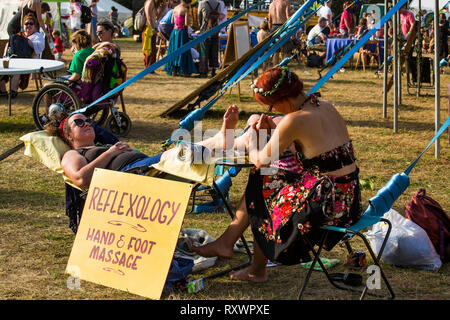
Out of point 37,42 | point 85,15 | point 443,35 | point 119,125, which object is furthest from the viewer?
point 443,35

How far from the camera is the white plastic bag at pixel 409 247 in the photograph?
11.7 feet

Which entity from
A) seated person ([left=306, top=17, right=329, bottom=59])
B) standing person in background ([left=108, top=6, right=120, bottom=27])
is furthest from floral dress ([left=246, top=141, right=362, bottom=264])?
standing person in background ([left=108, top=6, right=120, bottom=27])

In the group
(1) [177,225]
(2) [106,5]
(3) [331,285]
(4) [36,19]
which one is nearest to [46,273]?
(1) [177,225]

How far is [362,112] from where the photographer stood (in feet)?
29.9

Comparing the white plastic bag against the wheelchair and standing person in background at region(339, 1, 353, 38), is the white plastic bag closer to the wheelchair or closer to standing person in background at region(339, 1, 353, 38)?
the wheelchair

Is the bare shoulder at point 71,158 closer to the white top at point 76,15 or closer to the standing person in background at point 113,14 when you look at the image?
the white top at point 76,15

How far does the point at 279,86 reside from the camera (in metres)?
3.02

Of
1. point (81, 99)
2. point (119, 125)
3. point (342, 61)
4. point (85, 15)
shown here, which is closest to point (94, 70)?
point (81, 99)

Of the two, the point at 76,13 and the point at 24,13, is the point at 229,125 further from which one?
the point at 76,13

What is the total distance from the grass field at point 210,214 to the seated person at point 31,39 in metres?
0.29

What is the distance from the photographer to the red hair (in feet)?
9.94

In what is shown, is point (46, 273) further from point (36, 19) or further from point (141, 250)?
point (36, 19)

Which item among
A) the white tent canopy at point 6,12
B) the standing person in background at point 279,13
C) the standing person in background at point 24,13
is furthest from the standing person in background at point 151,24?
the white tent canopy at point 6,12

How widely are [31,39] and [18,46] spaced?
1.43 ft
